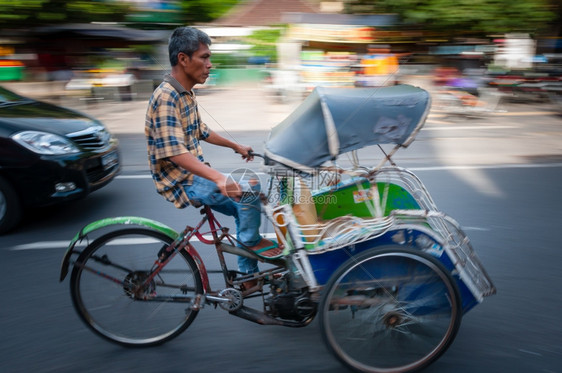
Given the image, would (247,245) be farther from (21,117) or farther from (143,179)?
(143,179)

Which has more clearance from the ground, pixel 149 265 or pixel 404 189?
pixel 404 189

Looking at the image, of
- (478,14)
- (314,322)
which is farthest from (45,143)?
(478,14)

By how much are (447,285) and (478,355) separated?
0.59m

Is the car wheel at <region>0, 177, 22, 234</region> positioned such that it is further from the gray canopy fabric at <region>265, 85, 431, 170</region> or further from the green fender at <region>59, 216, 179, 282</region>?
the gray canopy fabric at <region>265, 85, 431, 170</region>

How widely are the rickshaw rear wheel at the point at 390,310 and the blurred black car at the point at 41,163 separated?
3.07m

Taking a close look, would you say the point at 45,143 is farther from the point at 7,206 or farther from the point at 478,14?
the point at 478,14

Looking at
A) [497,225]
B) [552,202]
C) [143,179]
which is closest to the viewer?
[497,225]

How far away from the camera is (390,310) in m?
2.50

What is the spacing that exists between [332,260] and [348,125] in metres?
0.69

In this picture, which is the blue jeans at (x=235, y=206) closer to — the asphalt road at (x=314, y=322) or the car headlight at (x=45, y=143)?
the asphalt road at (x=314, y=322)

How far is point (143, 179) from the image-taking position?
5.87m

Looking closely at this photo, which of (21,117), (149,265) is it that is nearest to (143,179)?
(21,117)

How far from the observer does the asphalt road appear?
8.50 feet

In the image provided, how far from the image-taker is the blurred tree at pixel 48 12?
13.2m
